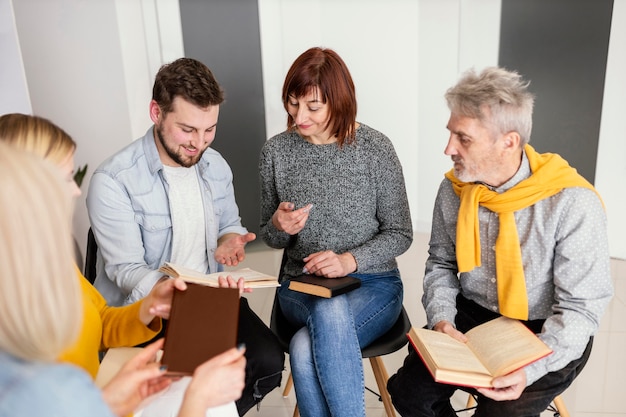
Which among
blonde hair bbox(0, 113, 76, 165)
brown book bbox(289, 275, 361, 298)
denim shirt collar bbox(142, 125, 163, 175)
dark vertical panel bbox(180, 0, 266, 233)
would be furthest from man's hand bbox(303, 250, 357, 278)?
dark vertical panel bbox(180, 0, 266, 233)

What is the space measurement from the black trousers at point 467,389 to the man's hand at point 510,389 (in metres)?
0.07

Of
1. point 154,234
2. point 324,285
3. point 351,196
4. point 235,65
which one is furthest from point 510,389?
point 235,65

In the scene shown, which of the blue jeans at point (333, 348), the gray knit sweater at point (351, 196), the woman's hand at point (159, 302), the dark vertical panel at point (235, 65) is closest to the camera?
the woman's hand at point (159, 302)

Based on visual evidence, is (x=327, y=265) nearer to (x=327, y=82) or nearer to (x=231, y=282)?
(x=231, y=282)

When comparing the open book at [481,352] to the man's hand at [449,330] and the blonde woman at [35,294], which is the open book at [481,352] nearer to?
the man's hand at [449,330]

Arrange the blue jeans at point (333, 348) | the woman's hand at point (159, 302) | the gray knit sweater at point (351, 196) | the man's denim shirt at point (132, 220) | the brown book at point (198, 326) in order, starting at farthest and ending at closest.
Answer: the gray knit sweater at point (351, 196)
the man's denim shirt at point (132, 220)
the blue jeans at point (333, 348)
the woman's hand at point (159, 302)
the brown book at point (198, 326)

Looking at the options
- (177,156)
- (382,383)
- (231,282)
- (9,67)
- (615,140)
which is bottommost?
(382,383)

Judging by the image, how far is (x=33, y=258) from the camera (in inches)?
31.0

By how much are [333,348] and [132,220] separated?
786mm

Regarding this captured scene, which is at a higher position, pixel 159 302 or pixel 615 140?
pixel 159 302

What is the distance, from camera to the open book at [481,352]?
1.37 m

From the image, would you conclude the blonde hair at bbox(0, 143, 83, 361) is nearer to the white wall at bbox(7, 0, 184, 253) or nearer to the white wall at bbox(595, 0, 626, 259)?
the white wall at bbox(7, 0, 184, 253)

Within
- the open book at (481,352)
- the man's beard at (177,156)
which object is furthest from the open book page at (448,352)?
the man's beard at (177,156)

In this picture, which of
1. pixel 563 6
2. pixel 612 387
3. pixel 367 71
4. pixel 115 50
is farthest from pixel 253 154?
pixel 612 387
